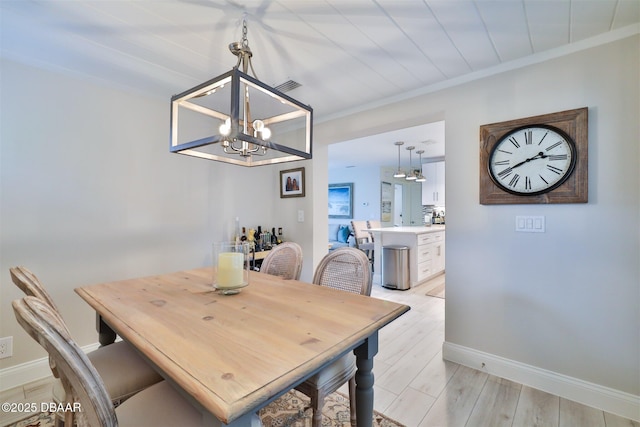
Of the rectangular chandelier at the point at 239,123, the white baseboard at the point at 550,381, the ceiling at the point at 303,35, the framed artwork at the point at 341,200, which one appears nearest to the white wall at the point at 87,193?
the ceiling at the point at 303,35

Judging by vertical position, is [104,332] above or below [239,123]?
below

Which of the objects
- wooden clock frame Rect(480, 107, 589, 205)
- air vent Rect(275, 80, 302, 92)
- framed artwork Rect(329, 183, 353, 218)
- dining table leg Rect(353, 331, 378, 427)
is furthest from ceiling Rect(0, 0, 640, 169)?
framed artwork Rect(329, 183, 353, 218)

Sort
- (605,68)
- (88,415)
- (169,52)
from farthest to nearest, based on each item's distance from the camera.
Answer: (169,52) → (605,68) → (88,415)

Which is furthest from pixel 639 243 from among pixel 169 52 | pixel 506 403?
pixel 169 52

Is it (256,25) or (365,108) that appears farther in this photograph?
(365,108)

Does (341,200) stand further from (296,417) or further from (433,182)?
(296,417)

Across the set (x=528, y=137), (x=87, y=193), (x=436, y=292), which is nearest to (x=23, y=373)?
(x=87, y=193)

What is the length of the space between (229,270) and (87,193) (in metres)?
1.66

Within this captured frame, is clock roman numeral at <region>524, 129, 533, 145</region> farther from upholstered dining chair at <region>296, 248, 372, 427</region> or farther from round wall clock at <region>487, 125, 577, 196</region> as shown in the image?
upholstered dining chair at <region>296, 248, 372, 427</region>

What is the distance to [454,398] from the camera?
1.78m

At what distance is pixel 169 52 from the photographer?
6.07 ft

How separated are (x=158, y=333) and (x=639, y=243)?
8.18ft

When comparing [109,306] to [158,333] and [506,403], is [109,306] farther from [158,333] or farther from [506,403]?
[506,403]

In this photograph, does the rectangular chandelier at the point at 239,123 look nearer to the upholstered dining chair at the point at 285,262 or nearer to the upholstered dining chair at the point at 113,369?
the upholstered dining chair at the point at 285,262
